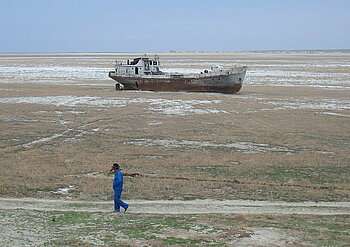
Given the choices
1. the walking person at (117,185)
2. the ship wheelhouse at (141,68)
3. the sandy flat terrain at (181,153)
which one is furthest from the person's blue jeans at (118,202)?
the ship wheelhouse at (141,68)

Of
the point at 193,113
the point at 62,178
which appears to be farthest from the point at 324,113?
the point at 62,178

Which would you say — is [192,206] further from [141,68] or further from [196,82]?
[141,68]

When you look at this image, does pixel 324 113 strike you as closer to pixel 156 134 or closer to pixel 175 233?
pixel 156 134

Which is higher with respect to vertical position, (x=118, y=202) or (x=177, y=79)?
(x=177, y=79)

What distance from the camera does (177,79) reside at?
4916 cm

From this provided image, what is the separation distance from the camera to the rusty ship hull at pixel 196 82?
4831 cm

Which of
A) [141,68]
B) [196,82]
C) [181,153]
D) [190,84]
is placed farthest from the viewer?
[141,68]

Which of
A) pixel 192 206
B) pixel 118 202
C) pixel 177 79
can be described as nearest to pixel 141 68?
pixel 177 79

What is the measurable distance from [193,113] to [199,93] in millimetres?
14342


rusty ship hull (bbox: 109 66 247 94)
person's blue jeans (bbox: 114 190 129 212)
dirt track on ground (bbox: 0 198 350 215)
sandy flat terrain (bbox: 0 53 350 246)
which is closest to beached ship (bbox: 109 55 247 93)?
rusty ship hull (bbox: 109 66 247 94)

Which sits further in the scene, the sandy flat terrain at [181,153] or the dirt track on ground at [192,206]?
the sandy flat terrain at [181,153]

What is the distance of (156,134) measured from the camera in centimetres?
2627

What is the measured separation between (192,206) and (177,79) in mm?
35455

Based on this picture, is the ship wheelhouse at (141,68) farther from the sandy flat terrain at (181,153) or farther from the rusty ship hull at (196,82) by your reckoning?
the sandy flat terrain at (181,153)
